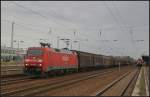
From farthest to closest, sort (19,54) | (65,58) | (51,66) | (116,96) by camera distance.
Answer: (19,54) → (65,58) → (51,66) → (116,96)

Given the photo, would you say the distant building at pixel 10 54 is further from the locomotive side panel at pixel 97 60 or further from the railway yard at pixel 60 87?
the railway yard at pixel 60 87

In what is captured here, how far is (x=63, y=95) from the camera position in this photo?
55.0 feet

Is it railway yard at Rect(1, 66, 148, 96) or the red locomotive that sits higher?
the red locomotive

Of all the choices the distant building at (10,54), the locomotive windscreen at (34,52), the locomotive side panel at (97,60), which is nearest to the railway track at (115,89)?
the locomotive windscreen at (34,52)

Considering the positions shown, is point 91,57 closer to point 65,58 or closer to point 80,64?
point 80,64

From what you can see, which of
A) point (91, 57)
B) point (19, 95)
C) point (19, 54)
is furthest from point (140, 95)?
point (19, 54)

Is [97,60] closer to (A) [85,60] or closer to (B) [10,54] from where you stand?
(A) [85,60]

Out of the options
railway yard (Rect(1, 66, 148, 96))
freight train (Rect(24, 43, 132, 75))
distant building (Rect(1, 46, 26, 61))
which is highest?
distant building (Rect(1, 46, 26, 61))

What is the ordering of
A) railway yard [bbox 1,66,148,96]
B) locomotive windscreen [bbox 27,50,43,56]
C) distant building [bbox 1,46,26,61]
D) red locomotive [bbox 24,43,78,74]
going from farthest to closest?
distant building [bbox 1,46,26,61] → locomotive windscreen [bbox 27,50,43,56] → red locomotive [bbox 24,43,78,74] → railway yard [bbox 1,66,148,96]

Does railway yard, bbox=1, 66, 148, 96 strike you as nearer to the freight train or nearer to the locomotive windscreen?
the freight train

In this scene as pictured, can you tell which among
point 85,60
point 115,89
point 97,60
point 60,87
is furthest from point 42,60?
point 97,60

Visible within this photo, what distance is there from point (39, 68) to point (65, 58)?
26.1ft

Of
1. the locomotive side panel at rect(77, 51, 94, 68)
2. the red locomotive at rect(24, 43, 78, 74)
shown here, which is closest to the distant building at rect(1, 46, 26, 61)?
the locomotive side panel at rect(77, 51, 94, 68)

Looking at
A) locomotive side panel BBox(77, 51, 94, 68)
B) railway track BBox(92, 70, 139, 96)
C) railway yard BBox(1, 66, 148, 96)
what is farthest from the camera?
locomotive side panel BBox(77, 51, 94, 68)
